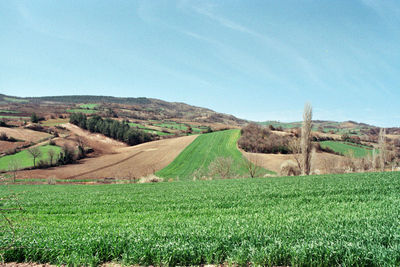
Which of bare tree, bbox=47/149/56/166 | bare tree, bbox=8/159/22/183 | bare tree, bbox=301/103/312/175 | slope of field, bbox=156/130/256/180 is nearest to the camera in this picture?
bare tree, bbox=301/103/312/175

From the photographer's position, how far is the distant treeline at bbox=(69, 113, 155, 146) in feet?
296

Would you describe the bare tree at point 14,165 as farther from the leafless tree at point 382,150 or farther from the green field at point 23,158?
the leafless tree at point 382,150

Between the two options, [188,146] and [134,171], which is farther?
[188,146]

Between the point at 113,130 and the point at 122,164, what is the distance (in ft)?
112

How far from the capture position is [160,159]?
63594 mm

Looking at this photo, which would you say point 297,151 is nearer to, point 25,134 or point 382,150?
point 382,150

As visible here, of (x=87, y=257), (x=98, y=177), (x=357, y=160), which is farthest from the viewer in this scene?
(x=98, y=177)

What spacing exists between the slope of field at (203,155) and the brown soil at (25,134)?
4904 cm

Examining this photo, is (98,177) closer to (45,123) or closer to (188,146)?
(188,146)

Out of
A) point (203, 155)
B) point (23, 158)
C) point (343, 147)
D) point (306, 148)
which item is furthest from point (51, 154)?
point (343, 147)

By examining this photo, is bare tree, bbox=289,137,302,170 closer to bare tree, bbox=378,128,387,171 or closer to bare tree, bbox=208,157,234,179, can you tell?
bare tree, bbox=208,157,234,179

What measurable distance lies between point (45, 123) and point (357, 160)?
348ft

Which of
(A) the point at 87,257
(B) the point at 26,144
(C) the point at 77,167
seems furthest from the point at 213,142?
(A) the point at 87,257

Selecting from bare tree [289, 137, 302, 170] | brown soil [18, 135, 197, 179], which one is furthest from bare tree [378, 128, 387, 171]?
brown soil [18, 135, 197, 179]
